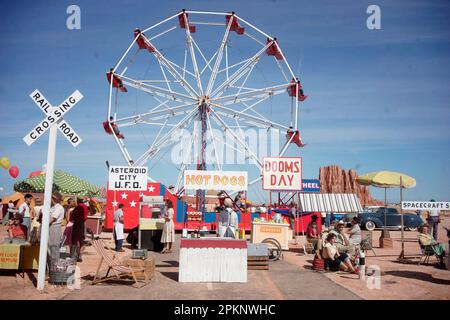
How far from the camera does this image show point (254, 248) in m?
9.48

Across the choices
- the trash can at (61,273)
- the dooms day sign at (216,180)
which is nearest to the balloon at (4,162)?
the dooms day sign at (216,180)

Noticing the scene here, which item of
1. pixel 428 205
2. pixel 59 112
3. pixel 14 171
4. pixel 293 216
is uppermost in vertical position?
pixel 14 171

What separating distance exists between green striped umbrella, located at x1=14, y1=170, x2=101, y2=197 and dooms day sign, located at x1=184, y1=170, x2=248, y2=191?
1168 inches

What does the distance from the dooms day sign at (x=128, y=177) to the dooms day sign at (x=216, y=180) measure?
4.98 ft

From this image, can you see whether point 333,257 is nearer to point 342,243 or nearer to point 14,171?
point 342,243

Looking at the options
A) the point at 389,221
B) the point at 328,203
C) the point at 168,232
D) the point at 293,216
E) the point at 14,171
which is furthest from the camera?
the point at 14,171

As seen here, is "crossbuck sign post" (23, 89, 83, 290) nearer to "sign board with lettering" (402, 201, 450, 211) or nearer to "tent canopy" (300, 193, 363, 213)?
"sign board with lettering" (402, 201, 450, 211)

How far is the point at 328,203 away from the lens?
66.2 feet

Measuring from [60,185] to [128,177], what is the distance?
95.2 ft

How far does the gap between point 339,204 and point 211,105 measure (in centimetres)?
913

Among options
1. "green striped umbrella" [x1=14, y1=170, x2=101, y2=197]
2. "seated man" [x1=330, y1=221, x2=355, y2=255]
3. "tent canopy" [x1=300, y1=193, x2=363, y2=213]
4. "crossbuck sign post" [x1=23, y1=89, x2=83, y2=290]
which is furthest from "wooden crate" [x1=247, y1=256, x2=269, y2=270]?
"green striped umbrella" [x1=14, y1=170, x2=101, y2=197]

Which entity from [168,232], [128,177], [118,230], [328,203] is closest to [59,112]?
[118,230]
